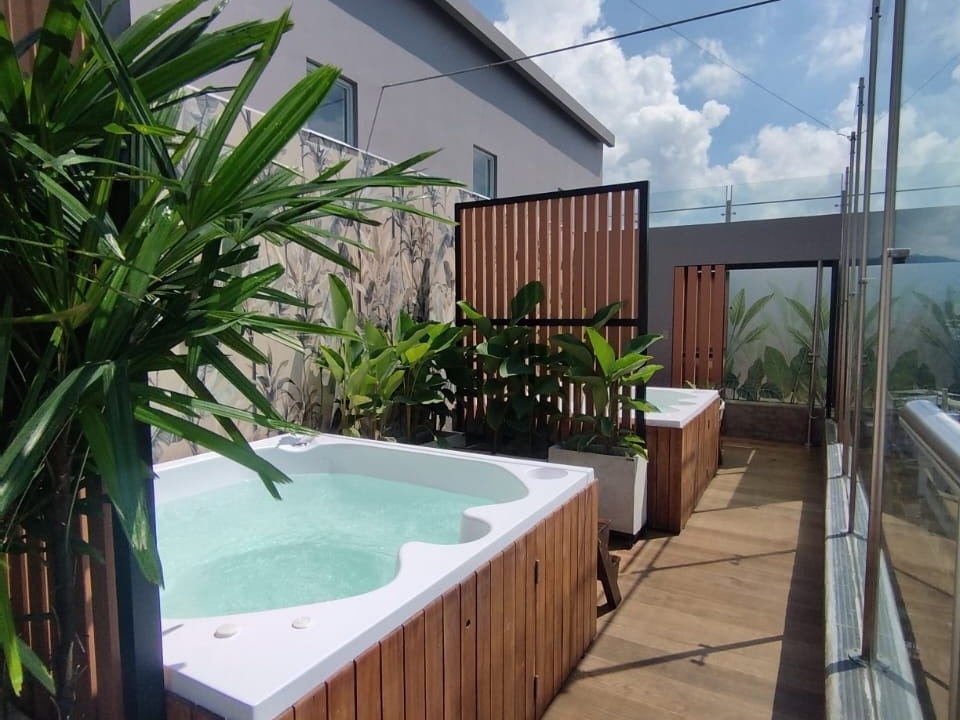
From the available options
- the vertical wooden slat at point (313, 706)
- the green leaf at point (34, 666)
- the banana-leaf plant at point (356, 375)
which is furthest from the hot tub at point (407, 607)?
the banana-leaf plant at point (356, 375)

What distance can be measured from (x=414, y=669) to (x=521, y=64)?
7.72m

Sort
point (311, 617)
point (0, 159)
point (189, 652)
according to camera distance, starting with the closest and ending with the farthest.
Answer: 1. point (0, 159)
2. point (189, 652)
3. point (311, 617)

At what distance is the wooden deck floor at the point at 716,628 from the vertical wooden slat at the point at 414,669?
820 mm

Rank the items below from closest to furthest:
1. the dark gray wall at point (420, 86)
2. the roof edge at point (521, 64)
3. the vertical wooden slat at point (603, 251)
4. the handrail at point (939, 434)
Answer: the handrail at point (939, 434)
the vertical wooden slat at point (603, 251)
the dark gray wall at point (420, 86)
the roof edge at point (521, 64)

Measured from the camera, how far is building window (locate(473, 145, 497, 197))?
7.48m

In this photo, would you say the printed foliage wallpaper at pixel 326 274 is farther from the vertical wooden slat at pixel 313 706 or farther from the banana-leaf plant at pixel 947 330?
the banana-leaf plant at pixel 947 330

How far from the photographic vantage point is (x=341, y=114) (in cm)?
540

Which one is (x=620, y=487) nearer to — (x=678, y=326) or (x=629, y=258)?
(x=629, y=258)

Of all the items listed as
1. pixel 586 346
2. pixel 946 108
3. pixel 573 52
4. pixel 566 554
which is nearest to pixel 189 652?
pixel 566 554

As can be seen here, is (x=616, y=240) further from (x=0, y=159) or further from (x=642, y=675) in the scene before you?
(x=0, y=159)

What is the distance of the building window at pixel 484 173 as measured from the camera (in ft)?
24.6

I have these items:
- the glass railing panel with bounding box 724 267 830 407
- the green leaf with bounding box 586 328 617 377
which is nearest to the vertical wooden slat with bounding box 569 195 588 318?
the green leaf with bounding box 586 328 617 377

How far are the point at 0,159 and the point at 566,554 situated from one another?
197 centimetres

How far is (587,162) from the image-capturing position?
412 inches
